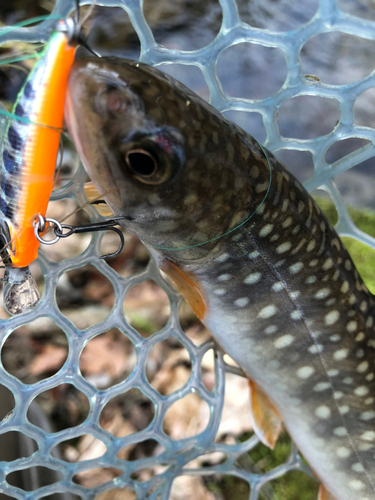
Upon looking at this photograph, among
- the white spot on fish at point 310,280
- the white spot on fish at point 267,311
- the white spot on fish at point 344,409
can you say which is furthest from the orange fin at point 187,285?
the white spot on fish at point 344,409

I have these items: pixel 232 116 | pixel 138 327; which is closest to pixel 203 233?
pixel 138 327

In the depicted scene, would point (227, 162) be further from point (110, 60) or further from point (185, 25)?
→ point (185, 25)

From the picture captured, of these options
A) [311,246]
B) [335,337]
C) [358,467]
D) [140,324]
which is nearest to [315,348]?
[335,337]

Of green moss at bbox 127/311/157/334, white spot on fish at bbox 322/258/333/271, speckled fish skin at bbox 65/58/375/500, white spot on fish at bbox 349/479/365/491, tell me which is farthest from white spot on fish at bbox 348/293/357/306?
green moss at bbox 127/311/157/334

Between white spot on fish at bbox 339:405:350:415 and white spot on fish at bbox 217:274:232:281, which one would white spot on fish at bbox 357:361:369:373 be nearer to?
white spot on fish at bbox 339:405:350:415

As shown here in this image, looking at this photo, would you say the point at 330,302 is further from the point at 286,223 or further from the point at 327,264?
the point at 286,223
